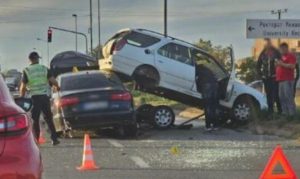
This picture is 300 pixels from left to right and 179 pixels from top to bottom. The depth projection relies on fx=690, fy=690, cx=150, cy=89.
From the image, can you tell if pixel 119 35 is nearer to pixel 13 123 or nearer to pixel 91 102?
pixel 91 102

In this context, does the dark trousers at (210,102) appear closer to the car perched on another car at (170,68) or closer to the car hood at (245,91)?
the car perched on another car at (170,68)

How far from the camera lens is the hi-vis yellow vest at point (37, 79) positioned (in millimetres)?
12469

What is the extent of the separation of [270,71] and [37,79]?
19.6 feet

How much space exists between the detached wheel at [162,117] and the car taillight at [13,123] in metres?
11.0

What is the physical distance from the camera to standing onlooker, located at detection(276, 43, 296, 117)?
50.7 feet

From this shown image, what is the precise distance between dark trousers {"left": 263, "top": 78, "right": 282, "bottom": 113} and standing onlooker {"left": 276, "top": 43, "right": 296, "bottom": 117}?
420 mm

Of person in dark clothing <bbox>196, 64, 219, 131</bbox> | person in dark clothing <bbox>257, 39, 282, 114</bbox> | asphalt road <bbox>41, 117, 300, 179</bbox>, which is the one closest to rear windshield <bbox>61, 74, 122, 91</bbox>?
asphalt road <bbox>41, 117, 300, 179</bbox>

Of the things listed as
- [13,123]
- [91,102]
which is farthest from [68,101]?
[13,123]

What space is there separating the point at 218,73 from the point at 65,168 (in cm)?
719

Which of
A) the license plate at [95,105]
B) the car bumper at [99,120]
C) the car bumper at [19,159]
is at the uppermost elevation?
the car bumper at [19,159]

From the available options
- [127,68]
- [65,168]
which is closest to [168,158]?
[65,168]

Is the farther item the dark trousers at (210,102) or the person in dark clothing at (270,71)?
the person in dark clothing at (270,71)

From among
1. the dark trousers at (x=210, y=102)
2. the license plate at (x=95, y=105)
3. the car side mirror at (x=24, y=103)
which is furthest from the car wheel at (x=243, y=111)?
the car side mirror at (x=24, y=103)

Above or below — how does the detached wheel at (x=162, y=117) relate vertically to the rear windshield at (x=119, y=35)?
below
